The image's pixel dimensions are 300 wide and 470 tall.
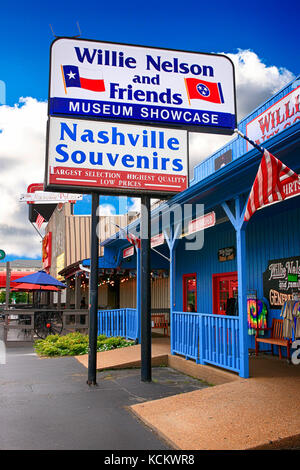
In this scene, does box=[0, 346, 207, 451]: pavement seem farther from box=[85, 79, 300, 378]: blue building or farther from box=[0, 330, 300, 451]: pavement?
box=[85, 79, 300, 378]: blue building

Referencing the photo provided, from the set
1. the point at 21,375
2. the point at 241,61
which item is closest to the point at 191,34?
the point at 241,61

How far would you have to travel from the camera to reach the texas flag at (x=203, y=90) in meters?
8.17

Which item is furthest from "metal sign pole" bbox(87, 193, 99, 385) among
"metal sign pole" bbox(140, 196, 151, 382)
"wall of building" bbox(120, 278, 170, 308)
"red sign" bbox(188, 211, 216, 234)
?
"wall of building" bbox(120, 278, 170, 308)

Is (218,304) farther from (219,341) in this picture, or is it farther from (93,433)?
(93,433)

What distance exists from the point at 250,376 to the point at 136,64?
598 cm

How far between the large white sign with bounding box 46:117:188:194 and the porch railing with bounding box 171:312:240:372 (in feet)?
8.57

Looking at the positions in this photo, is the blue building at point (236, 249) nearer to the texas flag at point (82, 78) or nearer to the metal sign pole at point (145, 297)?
the metal sign pole at point (145, 297)

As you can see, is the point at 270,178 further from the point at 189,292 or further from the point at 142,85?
the point at 189,292

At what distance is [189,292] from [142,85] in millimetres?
7982

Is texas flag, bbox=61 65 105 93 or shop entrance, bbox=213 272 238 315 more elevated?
texas flag, bbox=61 65 105 93

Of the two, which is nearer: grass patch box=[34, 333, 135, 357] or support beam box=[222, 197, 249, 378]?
support beam box=[222, 197, 249, 378]

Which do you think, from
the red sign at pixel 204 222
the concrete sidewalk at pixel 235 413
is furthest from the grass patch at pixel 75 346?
the red sign at pixel 204 222

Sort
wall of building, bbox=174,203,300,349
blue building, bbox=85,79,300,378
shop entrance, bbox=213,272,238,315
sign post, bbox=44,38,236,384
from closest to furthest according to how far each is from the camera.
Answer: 1. blue building, bbox=85,79,300,378
2. sign post, bbox=44,38,236,384
3. wall of building, bbox=174,203,300,349
4. shop entrance, bbox=213,272,238,315

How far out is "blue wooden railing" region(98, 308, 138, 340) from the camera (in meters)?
12.8
